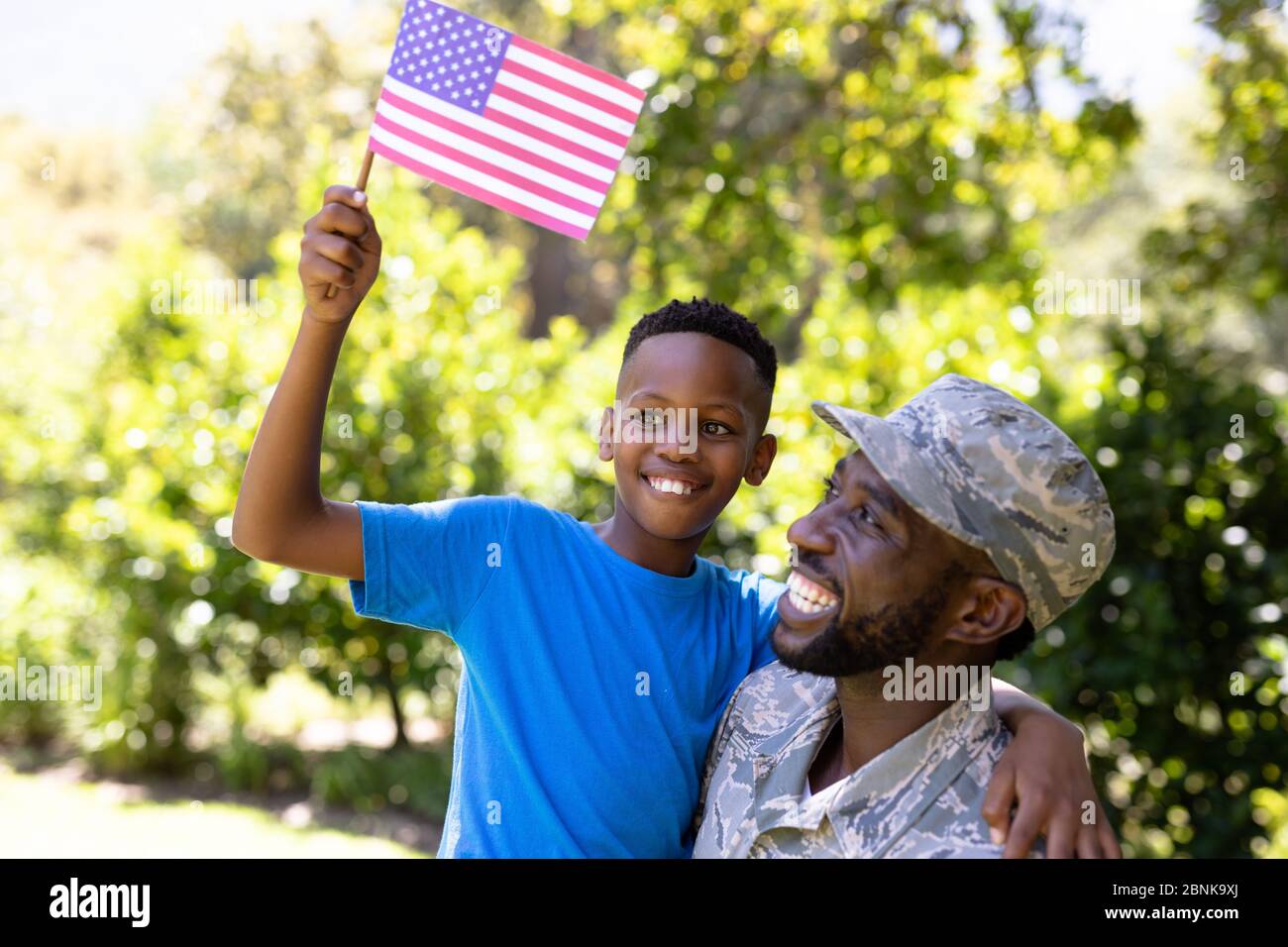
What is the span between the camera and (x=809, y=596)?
7.56ft

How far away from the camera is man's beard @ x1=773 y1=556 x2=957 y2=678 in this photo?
7.36 feet

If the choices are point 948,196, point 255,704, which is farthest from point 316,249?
point 255,704

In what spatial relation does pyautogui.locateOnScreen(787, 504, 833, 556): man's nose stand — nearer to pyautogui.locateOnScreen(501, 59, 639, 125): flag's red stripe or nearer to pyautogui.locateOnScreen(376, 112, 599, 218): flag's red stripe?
pyautogui.locateOnScreen(376, 112, 599, 218): flag's red stripe

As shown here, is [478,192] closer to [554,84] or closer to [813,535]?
[554,84]

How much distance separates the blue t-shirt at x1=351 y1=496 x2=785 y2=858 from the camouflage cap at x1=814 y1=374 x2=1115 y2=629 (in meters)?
0.60

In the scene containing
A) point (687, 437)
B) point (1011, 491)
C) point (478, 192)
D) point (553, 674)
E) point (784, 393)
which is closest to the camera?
point (1011, 491)

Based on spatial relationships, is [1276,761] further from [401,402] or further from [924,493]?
[401,402]

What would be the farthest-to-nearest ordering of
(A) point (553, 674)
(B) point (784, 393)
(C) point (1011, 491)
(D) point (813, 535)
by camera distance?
(B) point (784, 393), (A) point (553, 674), (D) point (813, 535), (C) point (1011, 491)

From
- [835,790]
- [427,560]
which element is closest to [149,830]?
[427,560]

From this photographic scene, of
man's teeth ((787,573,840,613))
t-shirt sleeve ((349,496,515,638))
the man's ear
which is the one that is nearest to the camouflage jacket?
the man's ear

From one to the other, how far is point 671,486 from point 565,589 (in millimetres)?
297

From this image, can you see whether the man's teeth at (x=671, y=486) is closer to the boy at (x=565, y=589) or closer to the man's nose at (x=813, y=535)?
the boy at (x=565, y=589)

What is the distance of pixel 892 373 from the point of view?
700 centimetres
